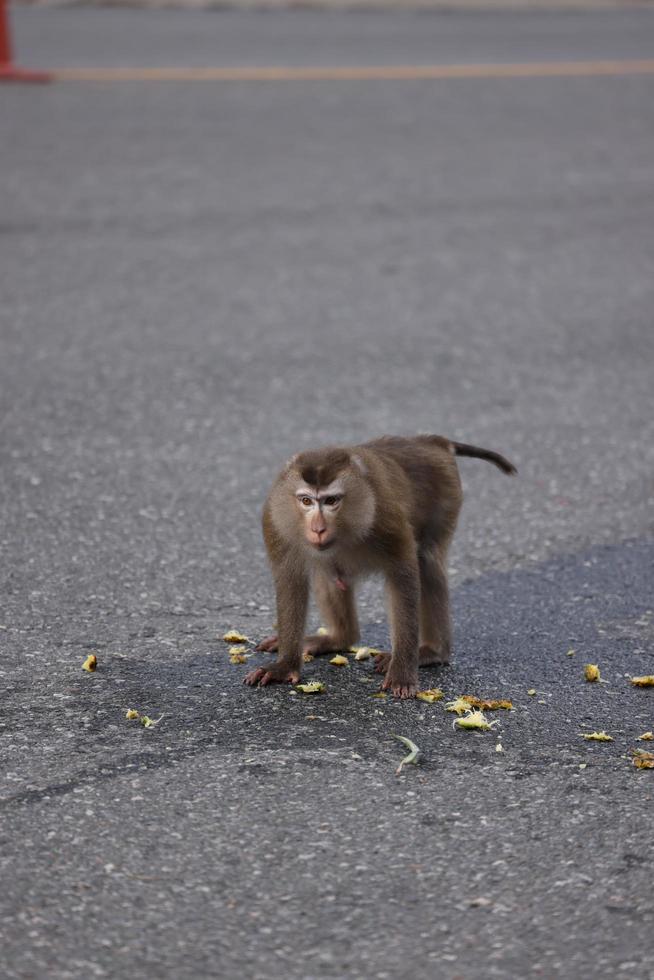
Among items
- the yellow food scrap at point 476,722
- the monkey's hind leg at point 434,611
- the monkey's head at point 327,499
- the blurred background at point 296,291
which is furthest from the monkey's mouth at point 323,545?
the blurred background at point 296,291

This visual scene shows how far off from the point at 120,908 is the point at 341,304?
5.96 m

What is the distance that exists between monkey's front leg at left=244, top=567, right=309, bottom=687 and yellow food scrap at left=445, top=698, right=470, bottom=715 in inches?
18.9

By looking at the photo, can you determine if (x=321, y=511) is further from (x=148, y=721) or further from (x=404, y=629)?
(x=148, y=721)

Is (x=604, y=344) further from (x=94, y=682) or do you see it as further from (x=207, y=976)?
(x=207, y=976)

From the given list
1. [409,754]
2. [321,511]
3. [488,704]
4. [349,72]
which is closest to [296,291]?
[321,511]

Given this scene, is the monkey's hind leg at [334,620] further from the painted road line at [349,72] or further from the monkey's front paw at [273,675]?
the painted road line at [349,72]

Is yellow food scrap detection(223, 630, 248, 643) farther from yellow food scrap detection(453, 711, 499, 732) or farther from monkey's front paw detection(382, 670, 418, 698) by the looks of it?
yellow food scrap detection(453, 711, 499, 732)

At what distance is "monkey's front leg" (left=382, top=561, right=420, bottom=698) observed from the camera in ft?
14.8

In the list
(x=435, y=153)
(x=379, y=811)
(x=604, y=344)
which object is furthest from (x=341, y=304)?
(x=379, y=811)

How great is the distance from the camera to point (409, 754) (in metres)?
4.09

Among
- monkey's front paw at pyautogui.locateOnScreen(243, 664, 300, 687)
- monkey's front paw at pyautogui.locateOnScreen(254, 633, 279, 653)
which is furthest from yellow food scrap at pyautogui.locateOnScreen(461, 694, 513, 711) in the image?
monkey's front paw at pyautogui.locateOnScreen(254, 633, 279, 653)

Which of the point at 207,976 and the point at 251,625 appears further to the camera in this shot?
the point at 251,625

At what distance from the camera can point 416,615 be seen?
14.9ft

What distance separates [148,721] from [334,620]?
835 mm
